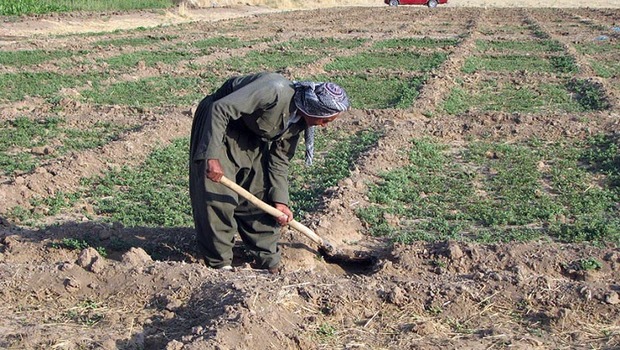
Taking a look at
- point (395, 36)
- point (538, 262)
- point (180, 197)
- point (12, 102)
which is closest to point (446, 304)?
point (538, 262)

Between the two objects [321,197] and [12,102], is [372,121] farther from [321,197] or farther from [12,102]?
[12,102]

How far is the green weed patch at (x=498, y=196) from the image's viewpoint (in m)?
6.56

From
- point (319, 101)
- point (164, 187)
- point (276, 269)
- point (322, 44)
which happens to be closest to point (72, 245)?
point (276, 269)

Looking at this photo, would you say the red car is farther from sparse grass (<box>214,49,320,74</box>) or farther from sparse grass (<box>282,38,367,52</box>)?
sparse grass (<box>214,49,320,74</box>)

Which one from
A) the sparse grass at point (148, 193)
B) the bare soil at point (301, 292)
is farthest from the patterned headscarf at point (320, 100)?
the sparse grass at point (148, 193)

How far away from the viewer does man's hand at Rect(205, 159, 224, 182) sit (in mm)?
4840

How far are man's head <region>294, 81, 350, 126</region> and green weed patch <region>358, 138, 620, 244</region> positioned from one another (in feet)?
5.63

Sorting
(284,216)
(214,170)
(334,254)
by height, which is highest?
(214,170)

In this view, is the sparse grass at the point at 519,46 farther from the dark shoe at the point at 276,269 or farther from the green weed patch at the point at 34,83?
the dark shoe at the point at 276,269

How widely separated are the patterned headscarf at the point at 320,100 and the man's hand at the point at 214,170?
656 mm

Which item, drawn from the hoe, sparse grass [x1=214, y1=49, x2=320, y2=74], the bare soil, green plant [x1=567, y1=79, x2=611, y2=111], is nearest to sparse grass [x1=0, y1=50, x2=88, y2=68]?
sparse grass [x1=214, y1=49, x2=320, y2=74]

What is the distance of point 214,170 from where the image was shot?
15.9 ft

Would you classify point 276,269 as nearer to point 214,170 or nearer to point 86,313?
point 214,170

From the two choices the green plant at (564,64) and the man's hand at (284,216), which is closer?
the man's hand at (284,216)
